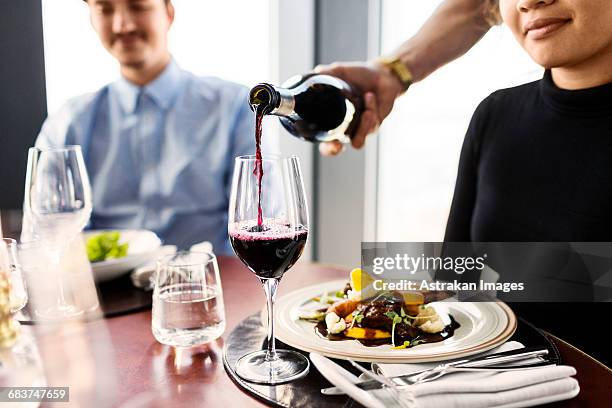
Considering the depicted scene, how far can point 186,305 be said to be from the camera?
0.82 metres

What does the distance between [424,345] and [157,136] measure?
1741 mm

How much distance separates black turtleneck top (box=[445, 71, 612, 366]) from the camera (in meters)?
1.18

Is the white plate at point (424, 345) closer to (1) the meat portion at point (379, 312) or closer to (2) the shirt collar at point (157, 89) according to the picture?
(1) the meat portion at point (379, 312)

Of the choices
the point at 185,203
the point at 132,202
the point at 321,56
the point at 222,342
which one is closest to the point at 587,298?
the point at 222,342

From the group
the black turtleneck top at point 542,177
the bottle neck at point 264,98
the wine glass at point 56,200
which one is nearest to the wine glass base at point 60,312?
the wine glass at point 56,200

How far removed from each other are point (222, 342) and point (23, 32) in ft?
3.99

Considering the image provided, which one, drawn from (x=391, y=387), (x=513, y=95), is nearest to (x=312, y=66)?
(x=513, y=95)

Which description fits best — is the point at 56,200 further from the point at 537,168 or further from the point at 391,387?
the point at 537,168

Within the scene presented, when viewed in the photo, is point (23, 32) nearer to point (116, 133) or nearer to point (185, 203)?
point (116, 133)

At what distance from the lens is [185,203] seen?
219cm

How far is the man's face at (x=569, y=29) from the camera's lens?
115cm

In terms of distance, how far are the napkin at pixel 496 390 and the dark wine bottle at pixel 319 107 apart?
0.54 metres

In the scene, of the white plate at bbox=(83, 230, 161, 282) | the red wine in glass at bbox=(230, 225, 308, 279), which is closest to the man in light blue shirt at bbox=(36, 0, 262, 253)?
the white plate at bbox=(83, 230, 161, 282)

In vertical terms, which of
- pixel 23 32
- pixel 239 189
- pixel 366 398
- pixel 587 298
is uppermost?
pixel 23 32
